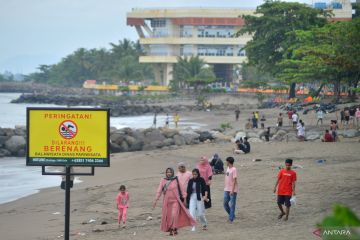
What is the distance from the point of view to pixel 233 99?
89.7 meters

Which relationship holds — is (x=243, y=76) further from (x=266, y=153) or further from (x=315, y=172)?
(x=315, y=172)

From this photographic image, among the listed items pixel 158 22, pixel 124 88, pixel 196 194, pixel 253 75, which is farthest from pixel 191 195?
pixel 124 88

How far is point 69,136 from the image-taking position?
10.9 meters

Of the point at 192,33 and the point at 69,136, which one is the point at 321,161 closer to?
the point at 69,136

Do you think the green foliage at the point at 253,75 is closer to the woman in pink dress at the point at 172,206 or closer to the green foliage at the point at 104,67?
the green foliage at the point at 104,67

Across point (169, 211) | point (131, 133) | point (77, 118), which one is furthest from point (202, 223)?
point (131, 133)

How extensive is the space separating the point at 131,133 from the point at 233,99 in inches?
1943

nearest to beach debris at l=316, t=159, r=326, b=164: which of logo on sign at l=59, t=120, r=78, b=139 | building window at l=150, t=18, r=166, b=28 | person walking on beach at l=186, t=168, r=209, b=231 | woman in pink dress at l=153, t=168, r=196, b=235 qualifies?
person walking on beach at l=186, t=168, r=209, b=231

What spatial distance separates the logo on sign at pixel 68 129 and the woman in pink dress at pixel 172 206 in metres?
2.73

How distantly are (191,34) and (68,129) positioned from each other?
343 ft

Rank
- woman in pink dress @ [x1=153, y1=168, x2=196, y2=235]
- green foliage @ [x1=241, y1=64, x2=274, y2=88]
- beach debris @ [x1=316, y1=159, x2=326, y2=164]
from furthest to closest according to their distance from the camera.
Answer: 1. green foliage @ [x1=241, y1=64, x2=274, y2=88]
2. beach debris @ [x1=316, y1=159, x2=326, y2=164]
3. woman in pink dress @ [x1=153, y1=168, x2=196, y2=235]

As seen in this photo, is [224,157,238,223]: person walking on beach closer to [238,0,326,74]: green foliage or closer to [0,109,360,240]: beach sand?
[0,109,360,240]: beach sand

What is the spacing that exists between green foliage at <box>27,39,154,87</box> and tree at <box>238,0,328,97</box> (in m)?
49.4

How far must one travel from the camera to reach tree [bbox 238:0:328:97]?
223 feet
